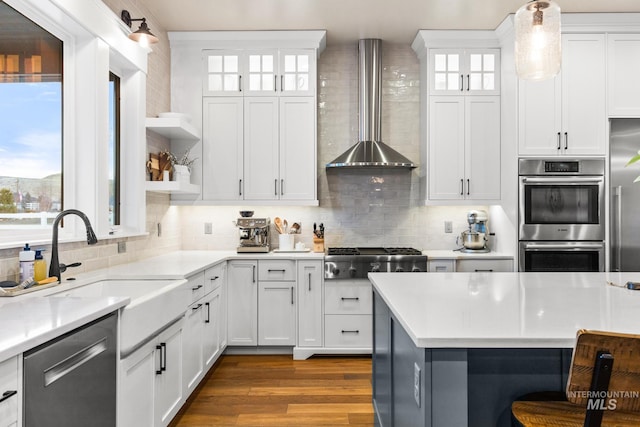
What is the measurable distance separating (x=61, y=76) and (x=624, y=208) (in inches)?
169

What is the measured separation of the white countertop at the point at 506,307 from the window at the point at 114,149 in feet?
6.51

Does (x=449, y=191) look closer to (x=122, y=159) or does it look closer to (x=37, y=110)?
(x=122, y=159)

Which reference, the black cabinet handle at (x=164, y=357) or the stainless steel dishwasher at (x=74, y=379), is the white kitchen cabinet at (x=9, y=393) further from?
the black cabinet handle at (x=164, y=357)

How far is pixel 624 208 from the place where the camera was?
3.68 metres

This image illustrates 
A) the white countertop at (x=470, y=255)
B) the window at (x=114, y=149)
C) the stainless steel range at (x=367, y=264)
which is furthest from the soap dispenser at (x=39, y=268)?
the white countertop at (x=470, y=255)

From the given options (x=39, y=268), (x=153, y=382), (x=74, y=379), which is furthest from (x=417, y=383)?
(x=39, y=268)

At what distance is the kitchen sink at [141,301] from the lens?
1.89 meters

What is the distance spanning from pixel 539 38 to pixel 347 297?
260 centimetres

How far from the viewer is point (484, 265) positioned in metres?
3.88

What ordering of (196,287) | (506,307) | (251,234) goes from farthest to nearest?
1. (251,234)
2. (196,287)
3. (506,307)

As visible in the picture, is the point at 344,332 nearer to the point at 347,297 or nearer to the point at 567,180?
the point at 347,297

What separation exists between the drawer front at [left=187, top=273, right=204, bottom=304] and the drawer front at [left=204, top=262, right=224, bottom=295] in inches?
4.2

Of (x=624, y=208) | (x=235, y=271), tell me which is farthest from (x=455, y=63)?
(x=235, y=271)

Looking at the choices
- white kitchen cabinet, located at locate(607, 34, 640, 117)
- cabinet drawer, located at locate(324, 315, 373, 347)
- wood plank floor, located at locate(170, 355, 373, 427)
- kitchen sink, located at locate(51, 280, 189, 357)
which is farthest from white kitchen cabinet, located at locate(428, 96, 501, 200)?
kitchen sink, located at locate(51, 280, 189, 357)
